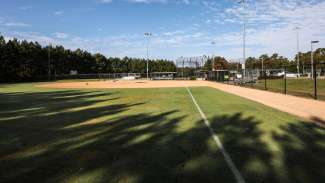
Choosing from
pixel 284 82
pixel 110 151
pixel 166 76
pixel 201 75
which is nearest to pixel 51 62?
pixel 166 76

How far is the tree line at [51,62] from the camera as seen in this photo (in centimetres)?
7606

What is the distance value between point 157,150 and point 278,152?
239 cm

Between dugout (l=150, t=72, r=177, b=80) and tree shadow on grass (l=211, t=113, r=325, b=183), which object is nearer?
tree shadow on grass (l=211, t=113, r=325, b=183)

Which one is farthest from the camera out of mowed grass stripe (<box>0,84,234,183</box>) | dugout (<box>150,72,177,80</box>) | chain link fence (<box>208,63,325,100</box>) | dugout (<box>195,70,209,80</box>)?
dugout (<box>150,72,177,80</box>)

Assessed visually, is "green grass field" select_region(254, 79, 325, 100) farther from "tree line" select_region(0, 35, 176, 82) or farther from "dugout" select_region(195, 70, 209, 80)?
"tree line" select_region(0, 35, 176, 82)

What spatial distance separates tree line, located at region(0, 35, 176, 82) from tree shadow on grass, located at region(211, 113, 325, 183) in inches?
2847

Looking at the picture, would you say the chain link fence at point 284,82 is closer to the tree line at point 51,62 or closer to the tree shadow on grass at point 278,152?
the tree shadow on grass at point 278,152

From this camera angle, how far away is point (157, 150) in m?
7.42

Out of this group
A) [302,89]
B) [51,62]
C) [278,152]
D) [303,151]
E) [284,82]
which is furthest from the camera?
[51,62]

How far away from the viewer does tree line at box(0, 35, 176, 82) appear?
76.1 m

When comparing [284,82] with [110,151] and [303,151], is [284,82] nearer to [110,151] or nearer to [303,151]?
[303,151]

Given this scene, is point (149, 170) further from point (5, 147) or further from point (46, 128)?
point (46, 128)

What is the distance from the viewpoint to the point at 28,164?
6.30 metres

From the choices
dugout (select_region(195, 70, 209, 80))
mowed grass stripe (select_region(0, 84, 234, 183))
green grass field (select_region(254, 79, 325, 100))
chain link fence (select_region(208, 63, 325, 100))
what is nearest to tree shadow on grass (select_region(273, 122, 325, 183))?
mowed grass stripe (select_region(0, 84, 234, 183))
